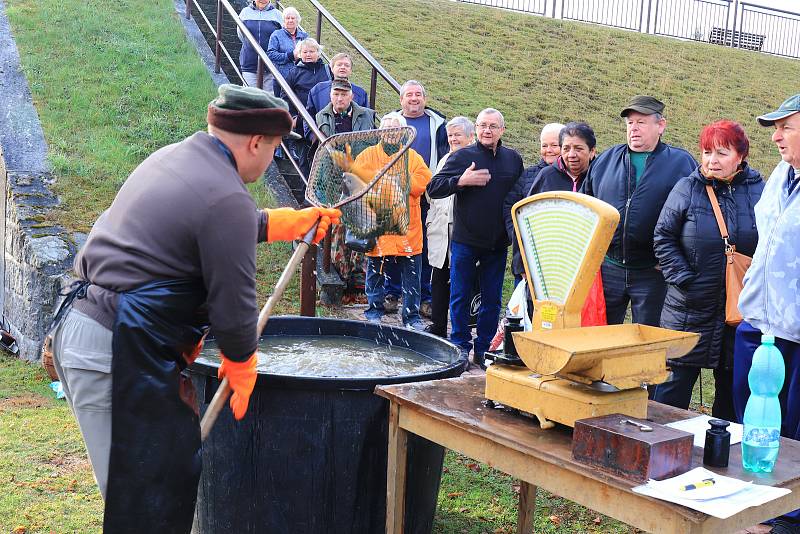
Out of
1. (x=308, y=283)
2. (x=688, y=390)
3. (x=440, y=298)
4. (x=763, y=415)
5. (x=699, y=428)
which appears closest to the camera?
(x=763, y=415)

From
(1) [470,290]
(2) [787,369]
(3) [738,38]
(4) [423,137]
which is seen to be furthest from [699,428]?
(3) [738,38]

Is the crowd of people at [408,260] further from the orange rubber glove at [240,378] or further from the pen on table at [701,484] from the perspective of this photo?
the pen on table at [701,484]

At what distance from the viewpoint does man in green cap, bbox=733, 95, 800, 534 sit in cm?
368

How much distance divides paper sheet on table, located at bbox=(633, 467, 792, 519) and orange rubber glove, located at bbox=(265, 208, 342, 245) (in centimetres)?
183

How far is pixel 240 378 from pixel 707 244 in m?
2.81

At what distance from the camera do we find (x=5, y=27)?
11.7 meters

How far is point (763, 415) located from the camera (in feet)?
8.87

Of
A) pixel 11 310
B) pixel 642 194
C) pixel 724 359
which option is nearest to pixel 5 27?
pixel 11 310

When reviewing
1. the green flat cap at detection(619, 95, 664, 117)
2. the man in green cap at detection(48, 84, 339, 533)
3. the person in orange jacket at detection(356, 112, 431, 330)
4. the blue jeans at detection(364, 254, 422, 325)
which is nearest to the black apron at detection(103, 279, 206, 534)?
the man in green cap at detection(48, 84, 339, 533)

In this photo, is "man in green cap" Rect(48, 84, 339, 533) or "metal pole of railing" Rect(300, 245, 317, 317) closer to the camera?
"man in green cap" Rect(48, 84, 339, 533)

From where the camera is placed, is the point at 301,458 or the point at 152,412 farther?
the point at 301,458

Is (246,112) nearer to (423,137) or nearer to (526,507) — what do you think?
(526,507)

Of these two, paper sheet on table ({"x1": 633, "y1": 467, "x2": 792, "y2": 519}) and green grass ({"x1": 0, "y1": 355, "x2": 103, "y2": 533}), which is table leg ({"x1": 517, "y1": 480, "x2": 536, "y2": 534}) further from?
green grass ({"x1": 0, "y1": 355, "x2": 103, "y2": 533})

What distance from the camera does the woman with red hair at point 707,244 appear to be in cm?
451
